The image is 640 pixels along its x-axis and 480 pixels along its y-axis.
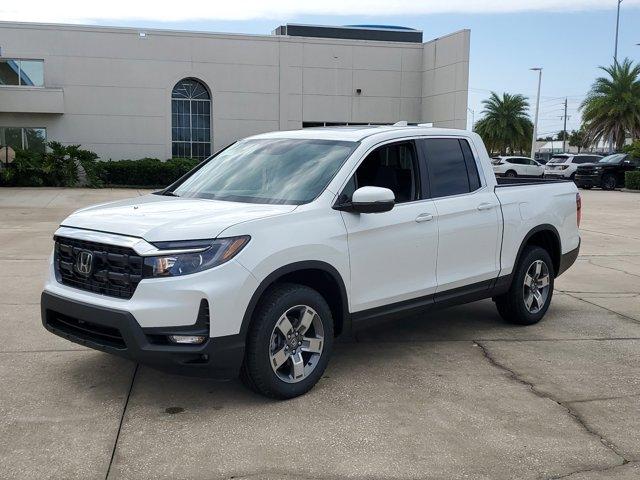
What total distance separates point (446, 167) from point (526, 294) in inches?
67.4

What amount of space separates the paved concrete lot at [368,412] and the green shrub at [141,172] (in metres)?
22.5

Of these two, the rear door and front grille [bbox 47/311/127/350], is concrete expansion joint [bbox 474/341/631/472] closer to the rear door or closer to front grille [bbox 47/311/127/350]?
the rear door

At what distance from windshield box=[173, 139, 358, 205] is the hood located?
0.22 metres

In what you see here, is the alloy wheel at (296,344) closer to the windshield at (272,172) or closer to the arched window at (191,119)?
the windshield at (272,172)

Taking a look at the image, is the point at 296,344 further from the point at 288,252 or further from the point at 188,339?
the point at 188,339

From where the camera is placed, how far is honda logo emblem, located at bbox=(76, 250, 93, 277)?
4.41 m

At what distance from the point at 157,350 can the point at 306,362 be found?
113 cm

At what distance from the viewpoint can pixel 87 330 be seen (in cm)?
443

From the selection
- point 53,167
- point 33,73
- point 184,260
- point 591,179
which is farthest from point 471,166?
point 591,179

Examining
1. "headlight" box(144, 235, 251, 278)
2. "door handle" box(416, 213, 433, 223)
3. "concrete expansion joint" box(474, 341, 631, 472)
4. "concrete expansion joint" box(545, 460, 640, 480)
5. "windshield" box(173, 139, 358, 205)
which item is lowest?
"concrete expansion joint" box(474, 341, 631, 472)

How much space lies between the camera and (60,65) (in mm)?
30094

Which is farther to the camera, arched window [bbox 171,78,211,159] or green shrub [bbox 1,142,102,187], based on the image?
arched window [bbox 171,78,211,159]

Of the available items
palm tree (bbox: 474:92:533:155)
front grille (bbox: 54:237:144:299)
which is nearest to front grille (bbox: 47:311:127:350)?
front grille (bbox: 54:237:144:299)

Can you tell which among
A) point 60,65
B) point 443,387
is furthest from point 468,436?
point 60,65
